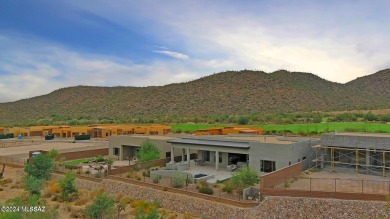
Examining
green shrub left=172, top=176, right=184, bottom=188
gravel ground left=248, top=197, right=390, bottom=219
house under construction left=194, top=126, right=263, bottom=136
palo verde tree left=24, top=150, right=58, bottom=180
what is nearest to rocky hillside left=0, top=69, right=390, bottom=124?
house under construction left=194, top=126, right=263, bottom=136

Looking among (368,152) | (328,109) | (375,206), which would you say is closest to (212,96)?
(328,109)

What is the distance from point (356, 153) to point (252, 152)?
9360mm

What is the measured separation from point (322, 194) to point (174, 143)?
19837 mm

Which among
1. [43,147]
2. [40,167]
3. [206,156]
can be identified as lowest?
[40,167]

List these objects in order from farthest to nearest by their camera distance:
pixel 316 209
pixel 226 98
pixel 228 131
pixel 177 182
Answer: pixel 226 98, pixel 228 131, pixel 177 182, pixel 316 209

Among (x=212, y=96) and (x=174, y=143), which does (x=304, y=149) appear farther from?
(x=212, y=96)

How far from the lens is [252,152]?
120 ft

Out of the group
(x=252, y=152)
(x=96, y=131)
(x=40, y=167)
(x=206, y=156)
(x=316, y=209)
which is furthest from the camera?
(x=96, y=131)

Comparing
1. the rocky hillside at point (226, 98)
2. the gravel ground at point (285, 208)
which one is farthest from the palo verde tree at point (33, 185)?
the rocky hillside at point (226, 98)

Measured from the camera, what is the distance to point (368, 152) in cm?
3341

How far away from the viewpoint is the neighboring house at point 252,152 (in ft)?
115

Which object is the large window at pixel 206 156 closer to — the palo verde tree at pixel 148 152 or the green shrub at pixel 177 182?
the palo verde tree at pixel 148 152

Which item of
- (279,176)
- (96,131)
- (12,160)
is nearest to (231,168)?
(279,176)

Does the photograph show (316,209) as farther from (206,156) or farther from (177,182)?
(206,156)
